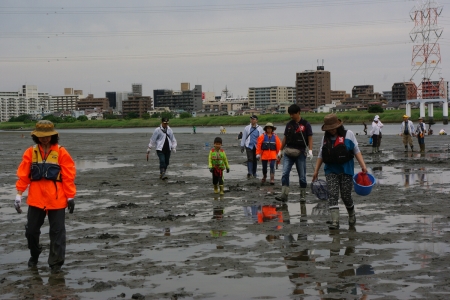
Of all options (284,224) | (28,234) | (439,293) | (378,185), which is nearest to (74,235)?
(28,234)

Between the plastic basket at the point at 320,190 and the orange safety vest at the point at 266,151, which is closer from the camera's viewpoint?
the plastic basket at the point at 320,190

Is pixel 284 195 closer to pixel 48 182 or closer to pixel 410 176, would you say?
pixel 48 182

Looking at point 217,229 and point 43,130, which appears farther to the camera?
point 217,229

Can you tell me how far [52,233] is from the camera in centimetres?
842

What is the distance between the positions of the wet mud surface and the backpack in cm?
105

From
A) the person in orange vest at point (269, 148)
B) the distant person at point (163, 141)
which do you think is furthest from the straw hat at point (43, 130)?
the distant person at point (163, 141)

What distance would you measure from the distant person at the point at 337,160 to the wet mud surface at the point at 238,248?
425 mm

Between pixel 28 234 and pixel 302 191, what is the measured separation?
656 cm

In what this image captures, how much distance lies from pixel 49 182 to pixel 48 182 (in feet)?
0.04

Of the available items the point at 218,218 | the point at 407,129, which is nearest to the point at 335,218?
the point at 218,218

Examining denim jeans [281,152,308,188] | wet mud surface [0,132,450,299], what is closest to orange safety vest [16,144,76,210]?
wet mud surface [0,132,450,299]

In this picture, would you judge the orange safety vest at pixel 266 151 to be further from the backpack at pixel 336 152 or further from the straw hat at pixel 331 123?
the straw hat at pixel 331 123

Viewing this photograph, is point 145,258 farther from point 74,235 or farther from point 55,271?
point 74,235

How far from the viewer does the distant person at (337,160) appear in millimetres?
10297
